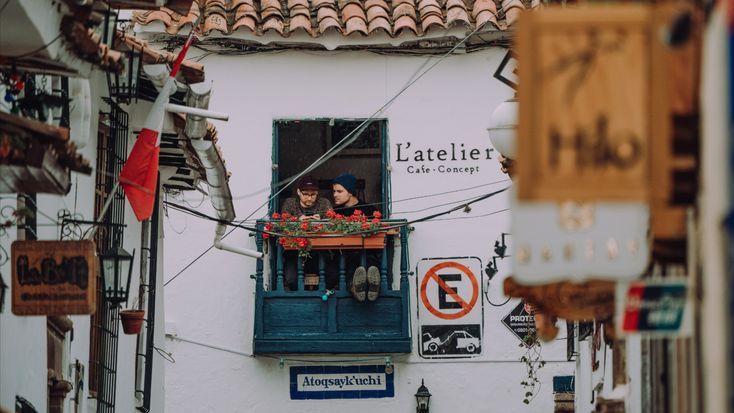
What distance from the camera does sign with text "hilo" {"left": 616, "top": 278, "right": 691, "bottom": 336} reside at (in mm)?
7801

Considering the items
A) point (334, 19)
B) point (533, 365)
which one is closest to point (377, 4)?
point (334, 19)

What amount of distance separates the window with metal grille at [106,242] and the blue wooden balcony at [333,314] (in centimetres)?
521

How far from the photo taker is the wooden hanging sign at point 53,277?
1170cm

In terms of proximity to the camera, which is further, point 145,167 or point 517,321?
point 517,321

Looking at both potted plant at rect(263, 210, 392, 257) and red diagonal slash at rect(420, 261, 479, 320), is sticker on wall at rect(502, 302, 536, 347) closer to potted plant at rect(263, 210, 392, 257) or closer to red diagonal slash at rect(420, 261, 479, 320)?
red diagonal slash at rect(420, 261, 479, 320)

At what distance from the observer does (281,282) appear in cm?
2202

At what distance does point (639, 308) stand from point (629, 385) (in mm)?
5322

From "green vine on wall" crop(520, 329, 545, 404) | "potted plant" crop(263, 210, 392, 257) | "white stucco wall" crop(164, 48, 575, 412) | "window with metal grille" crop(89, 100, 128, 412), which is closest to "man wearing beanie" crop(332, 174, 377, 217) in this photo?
"white stucco wall" crop(164, 48, 575, 412)

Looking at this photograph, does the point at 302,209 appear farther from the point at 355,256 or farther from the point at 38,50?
the point at 38,50

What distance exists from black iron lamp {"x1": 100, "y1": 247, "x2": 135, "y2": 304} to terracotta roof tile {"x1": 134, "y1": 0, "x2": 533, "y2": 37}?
8.24 metres

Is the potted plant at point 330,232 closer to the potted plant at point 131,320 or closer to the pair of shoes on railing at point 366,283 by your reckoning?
the pair of shoes on railing at point 366,283

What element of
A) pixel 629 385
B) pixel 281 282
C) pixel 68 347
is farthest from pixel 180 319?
pixel 629 385

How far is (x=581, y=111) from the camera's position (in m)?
6.45

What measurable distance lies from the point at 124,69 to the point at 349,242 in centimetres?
906
